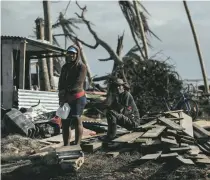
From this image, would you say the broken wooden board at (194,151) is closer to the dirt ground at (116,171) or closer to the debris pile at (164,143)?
the debris pile at (164,143)

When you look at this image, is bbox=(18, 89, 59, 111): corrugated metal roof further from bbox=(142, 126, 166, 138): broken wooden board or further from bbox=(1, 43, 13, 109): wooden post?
bbox=(142, 126, 166, 138): broken wooden board

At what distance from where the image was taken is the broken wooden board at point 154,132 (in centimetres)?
901

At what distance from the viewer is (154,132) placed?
9219 millimetres

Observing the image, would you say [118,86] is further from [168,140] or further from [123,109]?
[168,140]

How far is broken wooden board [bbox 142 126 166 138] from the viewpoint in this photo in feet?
29.6

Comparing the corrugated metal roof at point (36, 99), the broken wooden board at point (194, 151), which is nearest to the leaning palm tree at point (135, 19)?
the corrugated metal roof at point (36, 99)

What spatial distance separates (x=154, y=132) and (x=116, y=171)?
62.3 inches

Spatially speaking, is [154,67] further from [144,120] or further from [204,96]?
[144,120]

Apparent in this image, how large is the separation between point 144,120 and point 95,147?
8.45 ft

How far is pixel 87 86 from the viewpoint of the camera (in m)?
21.0

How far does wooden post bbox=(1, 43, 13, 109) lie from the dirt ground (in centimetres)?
572

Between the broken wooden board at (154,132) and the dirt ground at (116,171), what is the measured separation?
67 cm

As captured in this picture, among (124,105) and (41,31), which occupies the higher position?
(41,31)

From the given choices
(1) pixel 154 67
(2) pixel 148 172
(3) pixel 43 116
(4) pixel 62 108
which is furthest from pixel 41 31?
(2) pixel 148 172
